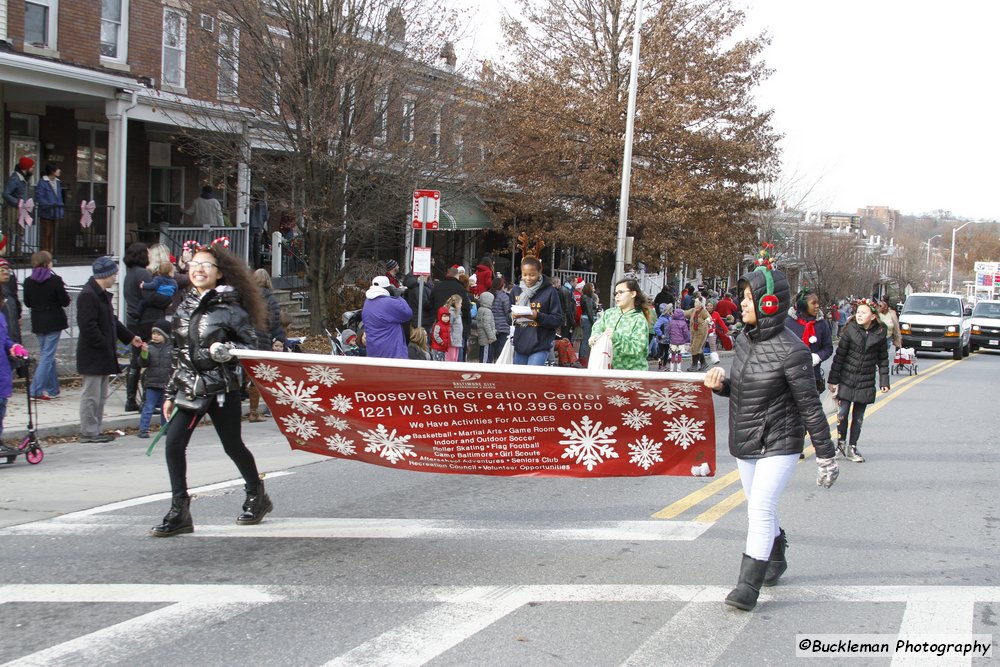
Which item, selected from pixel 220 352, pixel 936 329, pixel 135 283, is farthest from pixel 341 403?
pixel 936 329

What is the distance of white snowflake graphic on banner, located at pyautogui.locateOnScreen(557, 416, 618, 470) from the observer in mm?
6191

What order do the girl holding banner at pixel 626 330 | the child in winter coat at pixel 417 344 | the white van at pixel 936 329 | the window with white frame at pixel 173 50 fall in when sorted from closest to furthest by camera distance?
the girl holding banner at pixel 626 330 → the child in winter coat at pixel 417 344 → the window with white frame at pixel 173 50 → the white van at pixel 936 329

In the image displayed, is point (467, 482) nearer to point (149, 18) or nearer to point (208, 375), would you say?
point (208, 375)

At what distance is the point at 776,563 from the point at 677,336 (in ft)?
Answer: 48.2

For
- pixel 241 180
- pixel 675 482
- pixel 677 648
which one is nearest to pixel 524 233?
pixel 241 180

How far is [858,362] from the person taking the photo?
1048 centimetres

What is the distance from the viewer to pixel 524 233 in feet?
95.8

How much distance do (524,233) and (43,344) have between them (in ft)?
61.1

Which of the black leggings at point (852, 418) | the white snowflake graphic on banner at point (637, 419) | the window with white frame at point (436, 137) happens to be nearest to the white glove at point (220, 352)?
the white snowflake graphic on banner at point (637, 419)

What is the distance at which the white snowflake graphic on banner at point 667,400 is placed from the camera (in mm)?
6023

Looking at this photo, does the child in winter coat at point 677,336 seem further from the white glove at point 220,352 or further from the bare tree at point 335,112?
the white glove at point 220,352

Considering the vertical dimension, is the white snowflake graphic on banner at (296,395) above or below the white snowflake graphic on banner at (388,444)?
above

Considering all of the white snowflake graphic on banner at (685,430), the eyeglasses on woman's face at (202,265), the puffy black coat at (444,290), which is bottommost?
the white snowflake graphic on banner at (685,430)

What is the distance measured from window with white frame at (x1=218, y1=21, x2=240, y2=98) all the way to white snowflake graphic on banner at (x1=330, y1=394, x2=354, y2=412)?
13.1m
